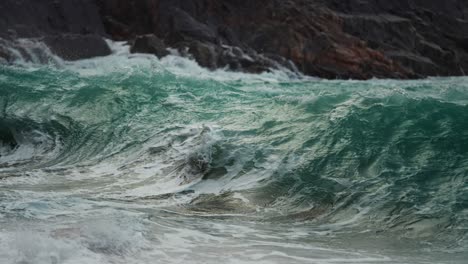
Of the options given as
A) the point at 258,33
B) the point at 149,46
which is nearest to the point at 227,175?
the point at 149,46

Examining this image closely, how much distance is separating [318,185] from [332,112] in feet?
7.23

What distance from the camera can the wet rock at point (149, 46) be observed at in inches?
613

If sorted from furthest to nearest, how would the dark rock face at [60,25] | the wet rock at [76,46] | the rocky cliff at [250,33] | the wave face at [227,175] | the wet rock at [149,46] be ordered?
the rocky cliff at [250,33], the wet rock at [149,46], the dark rock face at [60,25], the wet rock at [76,46], the wave face at [227,175]

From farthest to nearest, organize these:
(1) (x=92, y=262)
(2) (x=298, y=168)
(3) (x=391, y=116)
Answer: (3) (x=391, y=116) → (2) (x=298, y=168) → (1) (x=92, y=262)

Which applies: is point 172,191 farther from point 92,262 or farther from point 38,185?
point 92,262

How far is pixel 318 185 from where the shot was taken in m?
6.77

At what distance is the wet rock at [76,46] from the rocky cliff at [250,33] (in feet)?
0.07

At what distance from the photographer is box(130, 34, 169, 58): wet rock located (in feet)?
51.1

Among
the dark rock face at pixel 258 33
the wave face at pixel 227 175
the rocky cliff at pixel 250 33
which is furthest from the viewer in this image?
the dark rock face at pixel 258 33

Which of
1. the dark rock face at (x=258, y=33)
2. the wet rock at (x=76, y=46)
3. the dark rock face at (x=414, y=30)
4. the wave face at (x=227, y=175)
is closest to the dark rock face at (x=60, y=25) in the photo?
the wet rock at (x=76, y=46)

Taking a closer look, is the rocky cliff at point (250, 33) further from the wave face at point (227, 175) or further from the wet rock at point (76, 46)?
the wave face at point (227, 175)

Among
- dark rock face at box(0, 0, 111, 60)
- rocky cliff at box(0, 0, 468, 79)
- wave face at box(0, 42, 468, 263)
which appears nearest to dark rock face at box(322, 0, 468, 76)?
rocky cliff at box(0, 0, 468, 79)

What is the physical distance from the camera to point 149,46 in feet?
51.4

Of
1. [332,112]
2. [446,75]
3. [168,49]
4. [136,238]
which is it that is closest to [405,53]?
[446,75]
